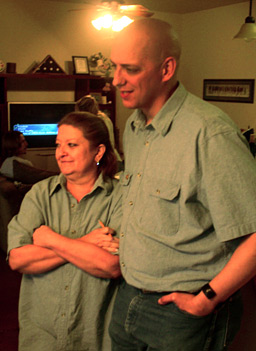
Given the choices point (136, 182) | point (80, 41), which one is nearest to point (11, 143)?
point (80, 41)

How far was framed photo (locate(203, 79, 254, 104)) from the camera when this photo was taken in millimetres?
7036

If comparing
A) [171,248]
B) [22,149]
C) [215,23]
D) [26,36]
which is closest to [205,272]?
[171,248]

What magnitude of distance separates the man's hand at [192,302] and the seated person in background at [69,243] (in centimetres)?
28

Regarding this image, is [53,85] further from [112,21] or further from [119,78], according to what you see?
[119,78]

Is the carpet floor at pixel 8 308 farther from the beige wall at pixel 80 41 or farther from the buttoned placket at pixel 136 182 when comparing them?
the beige wall at pixel 80 41

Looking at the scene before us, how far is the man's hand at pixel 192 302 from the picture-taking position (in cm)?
132

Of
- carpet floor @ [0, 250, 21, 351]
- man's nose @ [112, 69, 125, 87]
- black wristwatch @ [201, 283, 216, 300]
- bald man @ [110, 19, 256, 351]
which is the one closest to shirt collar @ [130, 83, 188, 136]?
bald man @ [110, 19, 256, 351]

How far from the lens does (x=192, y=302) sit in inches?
52.7

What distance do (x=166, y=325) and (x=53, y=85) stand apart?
6.31 metres

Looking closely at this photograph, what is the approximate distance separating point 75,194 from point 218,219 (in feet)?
2.13

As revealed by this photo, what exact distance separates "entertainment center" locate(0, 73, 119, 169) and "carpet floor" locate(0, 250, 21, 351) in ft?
9.55

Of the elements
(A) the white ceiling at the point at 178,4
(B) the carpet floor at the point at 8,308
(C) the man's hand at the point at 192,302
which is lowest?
(B) the carpet floor at the point at 8,308

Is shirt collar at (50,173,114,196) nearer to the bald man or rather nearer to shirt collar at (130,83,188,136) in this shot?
the bald man

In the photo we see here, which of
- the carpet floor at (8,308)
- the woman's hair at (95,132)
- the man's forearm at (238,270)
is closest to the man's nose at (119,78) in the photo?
the woman's hair at (95,132)
